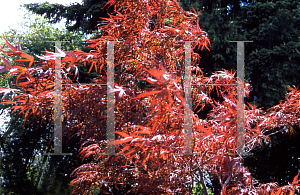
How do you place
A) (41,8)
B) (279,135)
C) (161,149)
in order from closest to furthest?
(161,149) → (279,135) → (41,8)

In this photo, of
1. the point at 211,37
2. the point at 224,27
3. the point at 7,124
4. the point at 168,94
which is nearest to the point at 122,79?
the point at 168,94

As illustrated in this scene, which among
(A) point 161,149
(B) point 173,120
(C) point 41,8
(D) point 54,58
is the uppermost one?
(C) point 41,8

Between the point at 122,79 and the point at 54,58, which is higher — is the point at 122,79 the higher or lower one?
the lower one

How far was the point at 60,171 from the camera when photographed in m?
6.52

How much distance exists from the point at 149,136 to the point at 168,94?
476mm

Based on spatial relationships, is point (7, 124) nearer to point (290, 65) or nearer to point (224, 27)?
point (224, 27)

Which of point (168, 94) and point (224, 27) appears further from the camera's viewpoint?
point (224, 27)

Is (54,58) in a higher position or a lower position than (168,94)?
higher

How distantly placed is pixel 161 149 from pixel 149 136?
117mm

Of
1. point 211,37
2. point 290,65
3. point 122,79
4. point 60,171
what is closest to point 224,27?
point 211,37

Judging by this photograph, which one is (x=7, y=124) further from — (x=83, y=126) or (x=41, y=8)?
(x=83, y=126)

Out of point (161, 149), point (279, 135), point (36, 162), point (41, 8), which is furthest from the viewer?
point (41, 8)

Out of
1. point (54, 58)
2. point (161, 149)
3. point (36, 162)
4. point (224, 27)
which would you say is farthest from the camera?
point (36, 162)

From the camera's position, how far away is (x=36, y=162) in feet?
22.3
